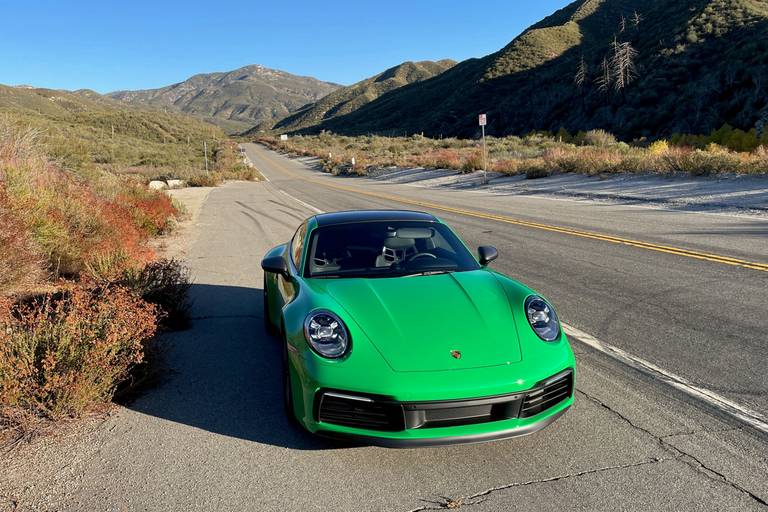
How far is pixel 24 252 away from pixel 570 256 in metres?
7.79

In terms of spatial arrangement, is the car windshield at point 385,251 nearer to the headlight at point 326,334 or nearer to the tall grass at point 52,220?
the headlight at point 326,334

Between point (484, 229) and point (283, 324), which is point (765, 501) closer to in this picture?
point (283, 324)

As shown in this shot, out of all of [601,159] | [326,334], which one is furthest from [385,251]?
[601,159]

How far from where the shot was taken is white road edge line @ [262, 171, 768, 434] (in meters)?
3.62

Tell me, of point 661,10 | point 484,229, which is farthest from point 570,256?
point 661,10

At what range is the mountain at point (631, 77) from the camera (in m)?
46.8

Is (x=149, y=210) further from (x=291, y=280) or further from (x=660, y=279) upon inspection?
(x=660, y=279)

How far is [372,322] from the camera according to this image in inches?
140

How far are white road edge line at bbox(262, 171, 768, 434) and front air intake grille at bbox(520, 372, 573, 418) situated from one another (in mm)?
1186

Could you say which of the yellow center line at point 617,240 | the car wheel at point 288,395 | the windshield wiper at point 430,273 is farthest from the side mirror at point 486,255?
the yellow center line at point 617,240

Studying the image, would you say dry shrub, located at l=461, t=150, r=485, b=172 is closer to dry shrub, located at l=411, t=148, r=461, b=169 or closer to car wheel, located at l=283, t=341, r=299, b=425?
dry shrub, located at l=411, t=148, r=461, b=169

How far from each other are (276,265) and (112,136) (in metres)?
86.0

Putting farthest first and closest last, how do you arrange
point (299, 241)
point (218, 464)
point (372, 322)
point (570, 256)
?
point (570, 256) → point (299, 241) → point (372, 322) → point (218, 464)

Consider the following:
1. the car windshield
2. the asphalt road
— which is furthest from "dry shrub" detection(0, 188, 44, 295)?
the car windshield
